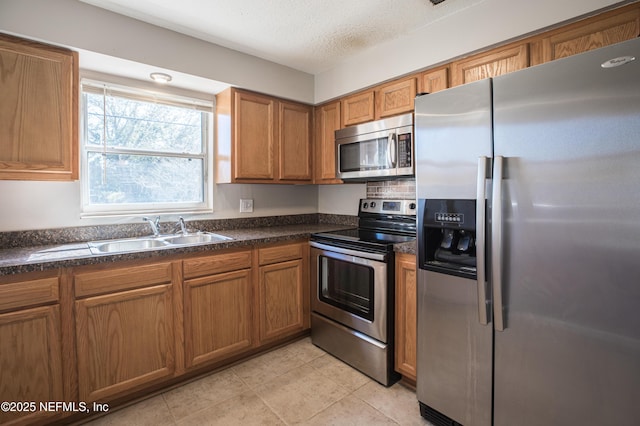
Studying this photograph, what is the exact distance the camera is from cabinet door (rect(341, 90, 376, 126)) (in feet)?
8.50

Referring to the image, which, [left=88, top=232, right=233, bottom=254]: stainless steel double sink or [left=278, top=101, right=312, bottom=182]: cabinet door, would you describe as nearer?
[left=88, top=232, right=233, bottom=254]: stainless steel double sink

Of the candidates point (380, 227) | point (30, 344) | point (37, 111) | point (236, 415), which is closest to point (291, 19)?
point (37, 111)

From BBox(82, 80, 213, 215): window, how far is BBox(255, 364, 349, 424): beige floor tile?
1.56 m

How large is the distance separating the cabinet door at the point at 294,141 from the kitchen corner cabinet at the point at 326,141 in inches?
3.1

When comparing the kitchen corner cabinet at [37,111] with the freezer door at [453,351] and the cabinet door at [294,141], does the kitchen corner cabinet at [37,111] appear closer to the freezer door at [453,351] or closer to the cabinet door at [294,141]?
the cabinet door at [294,141]

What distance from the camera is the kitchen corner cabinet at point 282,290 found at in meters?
2.41

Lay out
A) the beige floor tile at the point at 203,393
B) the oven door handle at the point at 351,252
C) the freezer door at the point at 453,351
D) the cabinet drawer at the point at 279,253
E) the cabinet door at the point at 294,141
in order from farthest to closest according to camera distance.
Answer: the cabinet door at the point at 294,141
the cabinet drawer at the point at 279,253
the oven door handle at the point at 351,252
the beige floor tile at the point at 203,393
the freezer door at the point at 453,351

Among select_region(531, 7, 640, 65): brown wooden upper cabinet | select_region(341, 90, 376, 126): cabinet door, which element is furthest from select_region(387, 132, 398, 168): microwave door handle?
select_region(531, 7, 640, 65): brown wooden upper cabinet

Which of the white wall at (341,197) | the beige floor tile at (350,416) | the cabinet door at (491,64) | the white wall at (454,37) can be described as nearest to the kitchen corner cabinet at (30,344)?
the beige floor tile at (350,416)

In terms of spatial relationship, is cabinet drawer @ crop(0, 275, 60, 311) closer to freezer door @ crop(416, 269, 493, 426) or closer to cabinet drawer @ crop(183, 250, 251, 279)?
cabinet drawer @ crop(183, 250, 251, 279)

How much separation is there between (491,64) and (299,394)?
2.35 meters

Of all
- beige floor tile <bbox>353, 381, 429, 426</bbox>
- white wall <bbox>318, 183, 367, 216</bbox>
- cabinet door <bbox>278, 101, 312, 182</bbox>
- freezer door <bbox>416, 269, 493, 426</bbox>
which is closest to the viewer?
freezer door <bbox>416, 269, 493, 426</bbox>

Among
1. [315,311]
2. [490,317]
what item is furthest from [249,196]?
[490,317]

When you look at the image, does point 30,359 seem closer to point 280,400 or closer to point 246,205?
point 280,400
